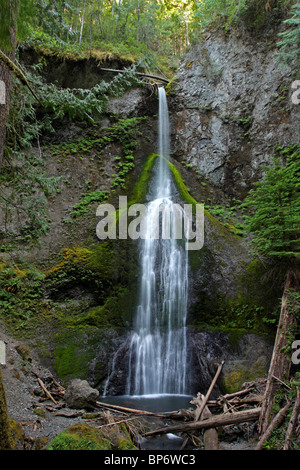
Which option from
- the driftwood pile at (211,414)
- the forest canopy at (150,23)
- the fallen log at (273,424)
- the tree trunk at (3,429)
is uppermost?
the forest canopy at (150,23)

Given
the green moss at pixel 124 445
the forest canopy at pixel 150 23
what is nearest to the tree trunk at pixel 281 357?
the green moss at pixel 124 445

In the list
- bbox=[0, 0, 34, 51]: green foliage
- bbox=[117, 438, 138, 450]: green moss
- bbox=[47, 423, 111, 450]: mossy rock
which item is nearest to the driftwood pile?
bbox=[117, 438, 138, 450]: green moss

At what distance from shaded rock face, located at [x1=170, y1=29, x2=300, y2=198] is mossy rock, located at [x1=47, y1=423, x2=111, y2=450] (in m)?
11.1

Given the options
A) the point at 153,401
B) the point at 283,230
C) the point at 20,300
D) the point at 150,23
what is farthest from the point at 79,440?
the point at 150,23

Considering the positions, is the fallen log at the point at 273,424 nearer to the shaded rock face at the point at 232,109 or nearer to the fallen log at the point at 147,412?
the fallen log at the point at 147,412

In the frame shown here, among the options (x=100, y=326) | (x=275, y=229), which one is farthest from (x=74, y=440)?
(x=275, y=229)

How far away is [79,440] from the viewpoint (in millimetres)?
3602

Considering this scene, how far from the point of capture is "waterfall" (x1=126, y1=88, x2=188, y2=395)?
7.80 metres

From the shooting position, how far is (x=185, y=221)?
32.5ft

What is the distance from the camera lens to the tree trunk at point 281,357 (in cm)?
489

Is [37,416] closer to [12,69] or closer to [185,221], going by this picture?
[12,69]

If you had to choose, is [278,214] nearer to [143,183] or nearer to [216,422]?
[216,422]

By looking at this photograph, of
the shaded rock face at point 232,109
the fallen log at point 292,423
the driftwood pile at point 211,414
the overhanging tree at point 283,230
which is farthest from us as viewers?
the shaded rock face at point 232,109

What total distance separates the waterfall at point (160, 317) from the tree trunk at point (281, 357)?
2787 millimetres
